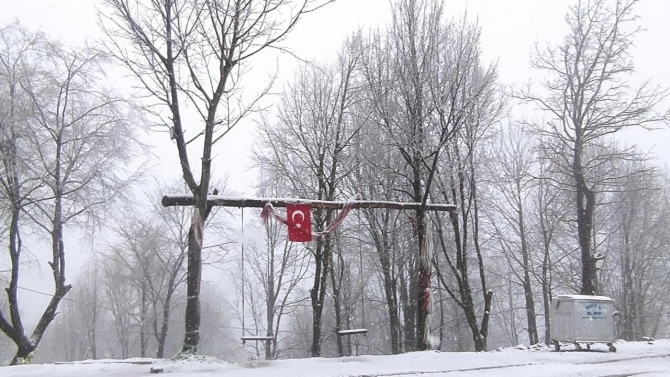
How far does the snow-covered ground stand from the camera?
870 centimetres

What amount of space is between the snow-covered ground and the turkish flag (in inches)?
113

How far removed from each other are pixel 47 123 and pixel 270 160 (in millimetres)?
8974

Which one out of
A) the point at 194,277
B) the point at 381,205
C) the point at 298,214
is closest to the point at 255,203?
the point at 298,214

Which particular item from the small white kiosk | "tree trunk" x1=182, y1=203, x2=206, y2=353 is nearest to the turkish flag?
"tree trunk" x1=182, y1=203, x2=206, y2=353

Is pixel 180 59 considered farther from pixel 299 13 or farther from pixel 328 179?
pixel 328 179

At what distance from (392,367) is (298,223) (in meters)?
4.12

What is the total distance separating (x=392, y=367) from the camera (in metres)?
9.42

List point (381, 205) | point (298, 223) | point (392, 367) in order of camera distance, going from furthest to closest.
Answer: point (381, 205)
point (298, 223)
point (392, 367)

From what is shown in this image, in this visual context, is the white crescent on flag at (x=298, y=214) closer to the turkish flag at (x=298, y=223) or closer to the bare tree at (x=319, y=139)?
the turkish flag at (x=298, y=223)

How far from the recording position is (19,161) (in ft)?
54.4

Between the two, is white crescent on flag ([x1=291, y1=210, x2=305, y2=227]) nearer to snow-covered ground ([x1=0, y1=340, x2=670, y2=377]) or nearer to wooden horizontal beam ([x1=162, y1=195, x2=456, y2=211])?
wooden horizontal beam ([x1=162, y1=195, x2=456, y2=211])

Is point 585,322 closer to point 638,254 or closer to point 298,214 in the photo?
point 298,214

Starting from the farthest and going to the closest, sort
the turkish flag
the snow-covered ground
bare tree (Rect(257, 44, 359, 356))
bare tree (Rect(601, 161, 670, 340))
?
bare tree (Rect(601, 161, 670, 340)) < bare tree (Rect(257, 44, 359, 356)) < the turkish flag < the snow-covered ground

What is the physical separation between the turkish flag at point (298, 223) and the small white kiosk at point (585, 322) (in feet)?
21.6
